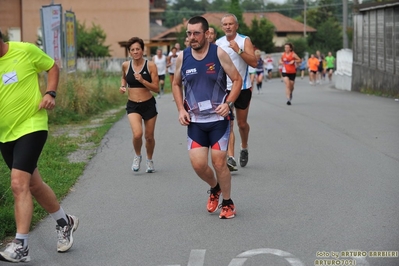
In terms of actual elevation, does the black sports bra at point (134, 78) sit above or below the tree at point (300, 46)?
below

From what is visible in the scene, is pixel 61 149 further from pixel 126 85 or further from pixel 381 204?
pixel 381 204

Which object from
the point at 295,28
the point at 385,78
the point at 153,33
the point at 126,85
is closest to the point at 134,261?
the point at 126,85

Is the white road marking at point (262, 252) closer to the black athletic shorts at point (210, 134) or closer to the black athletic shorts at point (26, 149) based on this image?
the black athletic shorts at point (210, 134)

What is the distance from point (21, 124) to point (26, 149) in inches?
8.1

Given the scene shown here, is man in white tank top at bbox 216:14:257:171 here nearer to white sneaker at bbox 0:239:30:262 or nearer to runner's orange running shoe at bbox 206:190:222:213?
runner's orange running shoe at bbox 206:190:222:213

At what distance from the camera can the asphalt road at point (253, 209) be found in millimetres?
6273

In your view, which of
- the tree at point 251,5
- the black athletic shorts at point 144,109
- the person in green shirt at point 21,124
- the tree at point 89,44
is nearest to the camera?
the person in green shirt at point 21,124

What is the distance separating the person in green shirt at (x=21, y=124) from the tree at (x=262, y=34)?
6749 cm

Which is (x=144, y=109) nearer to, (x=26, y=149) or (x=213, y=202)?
(x=213, y=202)

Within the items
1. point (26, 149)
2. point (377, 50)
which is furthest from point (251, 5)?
point (26, 149)

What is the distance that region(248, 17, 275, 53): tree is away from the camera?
7356 cm

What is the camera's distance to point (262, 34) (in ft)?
244

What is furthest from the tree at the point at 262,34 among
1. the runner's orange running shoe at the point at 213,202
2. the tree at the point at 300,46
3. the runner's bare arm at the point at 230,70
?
the runner's bare arm at the point at 230,70

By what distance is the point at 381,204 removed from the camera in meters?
8.05
